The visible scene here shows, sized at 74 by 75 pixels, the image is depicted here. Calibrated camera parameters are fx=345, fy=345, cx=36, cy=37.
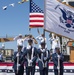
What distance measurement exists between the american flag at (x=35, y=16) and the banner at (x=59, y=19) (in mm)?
2196

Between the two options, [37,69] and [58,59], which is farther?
[37,69]

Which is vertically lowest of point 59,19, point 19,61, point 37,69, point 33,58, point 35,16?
point 37,69

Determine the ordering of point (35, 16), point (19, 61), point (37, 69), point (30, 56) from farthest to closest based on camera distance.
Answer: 1. point (35, 16)
2. point (37, 69)
3. point (19, 61)
4. point (30, 56)

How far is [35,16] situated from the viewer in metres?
16.7

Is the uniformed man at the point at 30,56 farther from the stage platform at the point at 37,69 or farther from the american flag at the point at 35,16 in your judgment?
the american flag at the point at 35,16

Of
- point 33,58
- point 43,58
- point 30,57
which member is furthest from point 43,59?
point 30,57

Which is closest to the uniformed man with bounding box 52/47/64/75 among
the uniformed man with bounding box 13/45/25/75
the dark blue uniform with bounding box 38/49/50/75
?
the dark blue uniform with bounding box 38/49/50/75

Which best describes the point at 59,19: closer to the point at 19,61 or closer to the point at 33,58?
the point at 33,58

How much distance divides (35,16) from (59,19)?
298cm

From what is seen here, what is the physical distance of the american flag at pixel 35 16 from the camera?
16.3m

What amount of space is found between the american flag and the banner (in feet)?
7.21

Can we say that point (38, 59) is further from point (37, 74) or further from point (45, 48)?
point (37, 74)

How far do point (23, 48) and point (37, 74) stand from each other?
258 cm

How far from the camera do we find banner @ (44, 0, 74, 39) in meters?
13.8
